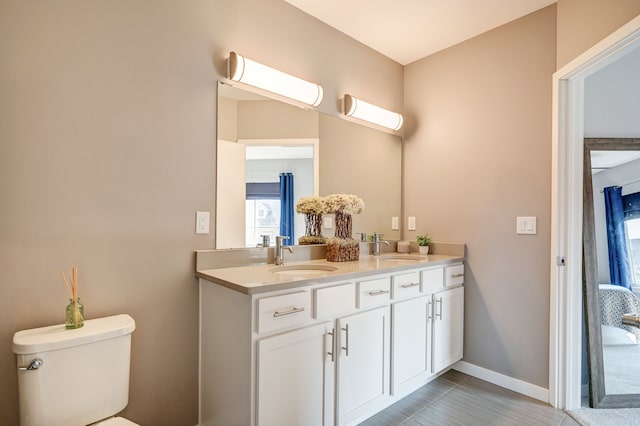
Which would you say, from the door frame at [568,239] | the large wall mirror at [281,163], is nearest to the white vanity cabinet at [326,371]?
the large wall mirror at [281,163]

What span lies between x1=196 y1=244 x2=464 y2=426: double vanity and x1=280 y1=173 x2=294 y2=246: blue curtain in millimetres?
172

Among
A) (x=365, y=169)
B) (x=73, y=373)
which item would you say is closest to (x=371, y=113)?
(x=365, y=169)

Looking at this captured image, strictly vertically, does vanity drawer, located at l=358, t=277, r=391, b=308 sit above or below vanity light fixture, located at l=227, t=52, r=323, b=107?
below

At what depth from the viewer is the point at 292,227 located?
2.20 meters

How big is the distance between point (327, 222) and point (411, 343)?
36.3 inches

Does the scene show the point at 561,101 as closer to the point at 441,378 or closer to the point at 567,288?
the point at 567,288

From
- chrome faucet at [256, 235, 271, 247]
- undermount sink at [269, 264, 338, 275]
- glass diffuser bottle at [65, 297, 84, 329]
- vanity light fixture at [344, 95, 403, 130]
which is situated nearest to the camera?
glass diffuser bottle at [65, 297, 84, 329]

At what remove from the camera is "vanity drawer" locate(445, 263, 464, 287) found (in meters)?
2.42

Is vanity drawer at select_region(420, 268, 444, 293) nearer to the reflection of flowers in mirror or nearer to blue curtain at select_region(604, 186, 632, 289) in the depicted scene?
the reflection of flowers in mirror

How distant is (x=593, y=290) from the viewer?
7.09ft

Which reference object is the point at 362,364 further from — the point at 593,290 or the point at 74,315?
the point at 593,290

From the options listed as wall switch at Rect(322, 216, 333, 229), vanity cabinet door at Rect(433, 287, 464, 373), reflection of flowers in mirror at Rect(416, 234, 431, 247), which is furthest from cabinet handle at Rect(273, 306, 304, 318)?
A: reflection of flowers in mirror at Rect(416, 234, 431, 247)

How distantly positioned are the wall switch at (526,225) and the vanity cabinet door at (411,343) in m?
0.75

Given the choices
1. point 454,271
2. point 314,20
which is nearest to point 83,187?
point 314,20
